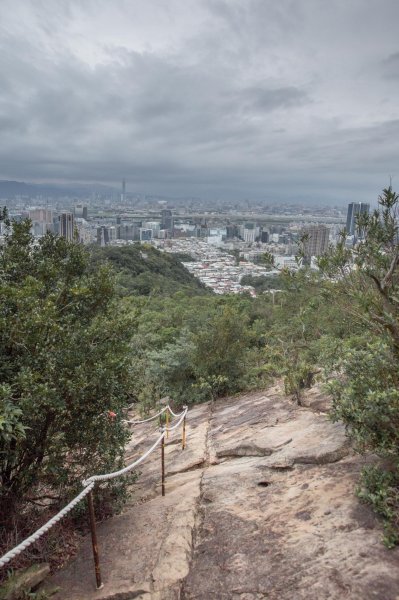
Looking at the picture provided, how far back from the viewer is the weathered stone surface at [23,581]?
3743 millimetres

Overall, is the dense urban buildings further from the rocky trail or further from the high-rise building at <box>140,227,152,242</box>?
the rocky trail

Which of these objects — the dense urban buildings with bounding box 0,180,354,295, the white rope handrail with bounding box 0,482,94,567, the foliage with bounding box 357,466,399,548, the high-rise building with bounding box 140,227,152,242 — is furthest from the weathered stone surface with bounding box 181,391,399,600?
the high-rise building with bounding box 140,227,152,242

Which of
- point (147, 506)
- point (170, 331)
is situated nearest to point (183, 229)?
point (170, 331)

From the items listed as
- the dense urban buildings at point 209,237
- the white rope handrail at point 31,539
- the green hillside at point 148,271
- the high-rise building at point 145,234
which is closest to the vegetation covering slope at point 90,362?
the white rope handrail at point 31,539

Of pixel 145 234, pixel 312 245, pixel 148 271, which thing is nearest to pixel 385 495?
pixel 312 245

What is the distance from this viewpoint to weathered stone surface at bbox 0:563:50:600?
12.3ft

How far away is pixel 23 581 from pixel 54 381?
1.89m

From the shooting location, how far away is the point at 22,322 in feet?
13.9

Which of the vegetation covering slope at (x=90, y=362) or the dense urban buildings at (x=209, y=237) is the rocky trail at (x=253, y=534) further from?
the dense urban buildings at (x=209, y=237)

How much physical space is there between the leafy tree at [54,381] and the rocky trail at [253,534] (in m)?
0.99

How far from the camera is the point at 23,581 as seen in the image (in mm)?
3896

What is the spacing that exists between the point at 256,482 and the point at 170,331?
13.9 meters

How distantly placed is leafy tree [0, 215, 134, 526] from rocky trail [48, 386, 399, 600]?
0.99 m

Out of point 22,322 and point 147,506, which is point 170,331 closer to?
point 147,506
